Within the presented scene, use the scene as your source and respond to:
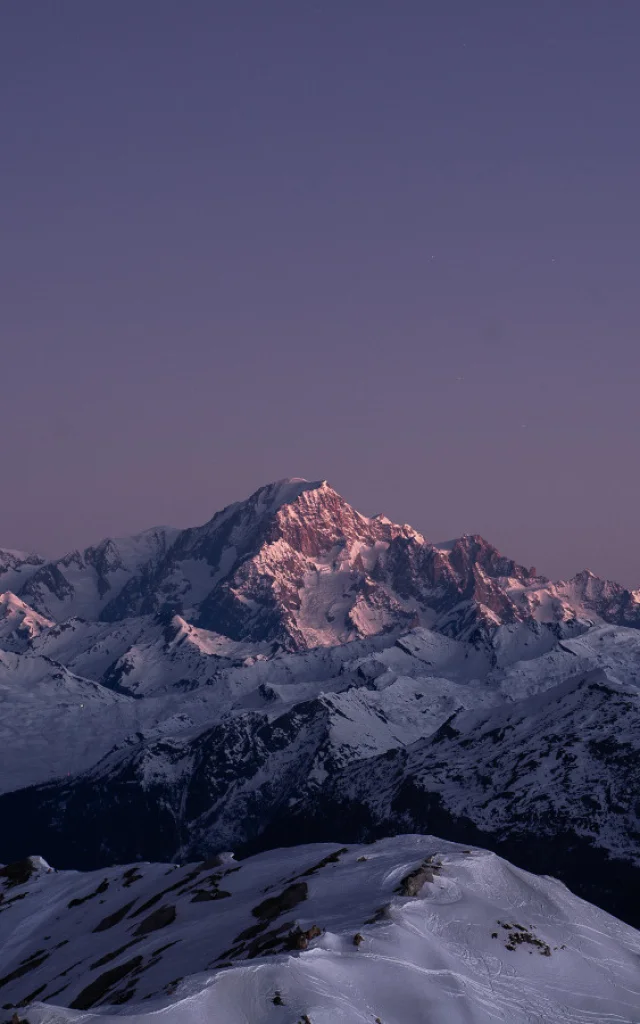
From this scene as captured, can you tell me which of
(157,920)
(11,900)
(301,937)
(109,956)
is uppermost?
(301,937)

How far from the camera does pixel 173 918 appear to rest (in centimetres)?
7481

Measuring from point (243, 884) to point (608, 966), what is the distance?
94.2 feet

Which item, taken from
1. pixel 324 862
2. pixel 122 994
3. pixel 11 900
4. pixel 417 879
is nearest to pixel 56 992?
pixel 122 994

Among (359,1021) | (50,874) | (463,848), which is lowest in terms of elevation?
(50,874)

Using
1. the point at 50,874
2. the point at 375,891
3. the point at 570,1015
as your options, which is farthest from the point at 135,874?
the point at 570,1015

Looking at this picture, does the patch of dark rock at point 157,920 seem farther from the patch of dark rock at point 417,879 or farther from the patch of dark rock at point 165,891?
the patch of dark rock at point 417,879

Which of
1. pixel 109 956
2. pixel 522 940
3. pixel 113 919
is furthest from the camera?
pixel 113 919

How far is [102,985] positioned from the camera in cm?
6172

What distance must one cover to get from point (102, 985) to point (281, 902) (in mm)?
10101

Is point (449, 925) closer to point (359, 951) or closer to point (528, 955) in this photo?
point (528, 955)

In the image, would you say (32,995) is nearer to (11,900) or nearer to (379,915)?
(379,915)

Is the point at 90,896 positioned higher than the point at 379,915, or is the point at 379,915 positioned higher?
the point at 379,915

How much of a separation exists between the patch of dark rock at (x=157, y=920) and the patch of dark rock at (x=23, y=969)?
1056 centimetres

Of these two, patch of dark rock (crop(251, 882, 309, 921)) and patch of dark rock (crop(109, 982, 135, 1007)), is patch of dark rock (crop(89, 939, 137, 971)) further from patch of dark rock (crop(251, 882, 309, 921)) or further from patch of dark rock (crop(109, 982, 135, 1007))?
patch of dark rock (crop(109, 982, 135, 1007))
